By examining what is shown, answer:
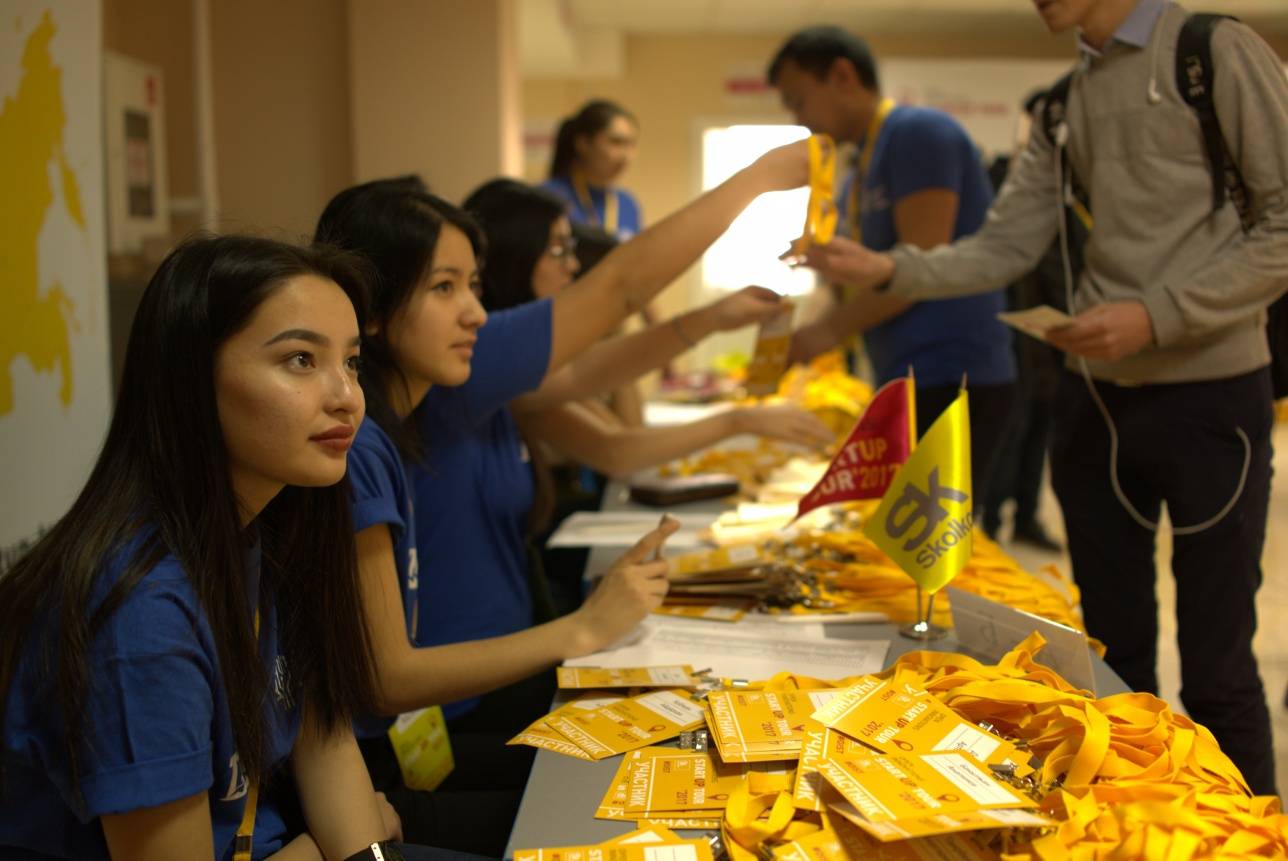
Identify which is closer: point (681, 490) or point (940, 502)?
point (940, 502)

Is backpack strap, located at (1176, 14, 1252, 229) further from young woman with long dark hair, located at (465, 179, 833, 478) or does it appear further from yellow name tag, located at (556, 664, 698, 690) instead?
yellow name tag, located at (556, 664, 698, 690)

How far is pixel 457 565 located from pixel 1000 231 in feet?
4.09

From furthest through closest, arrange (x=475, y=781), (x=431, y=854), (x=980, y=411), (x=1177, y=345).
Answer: (x=980, y=411) → (x=1177, y=345) → (x=475, y=781) → (x=431, y=854)

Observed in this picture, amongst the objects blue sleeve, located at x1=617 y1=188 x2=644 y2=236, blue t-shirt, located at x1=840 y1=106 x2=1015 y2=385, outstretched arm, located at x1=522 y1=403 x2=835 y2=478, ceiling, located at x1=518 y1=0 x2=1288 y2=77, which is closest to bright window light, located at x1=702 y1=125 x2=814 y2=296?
ceiling, located at x1=518 y1=0 x2=1288 y2=77

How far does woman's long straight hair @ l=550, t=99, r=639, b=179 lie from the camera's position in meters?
4.59

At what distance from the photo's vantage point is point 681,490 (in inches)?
96.8

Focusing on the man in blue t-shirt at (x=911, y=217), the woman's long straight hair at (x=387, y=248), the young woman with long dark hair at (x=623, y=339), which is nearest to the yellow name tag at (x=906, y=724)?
the woman's long straight hair at (x=387, y=248)

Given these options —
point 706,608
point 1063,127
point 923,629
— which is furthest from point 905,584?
point 1063,127

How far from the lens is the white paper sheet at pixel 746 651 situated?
1368mm

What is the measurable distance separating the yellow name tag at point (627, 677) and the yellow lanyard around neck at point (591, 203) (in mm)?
3521

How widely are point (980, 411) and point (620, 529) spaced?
3.67 ft

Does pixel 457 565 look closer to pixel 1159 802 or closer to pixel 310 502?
pixel 310 502

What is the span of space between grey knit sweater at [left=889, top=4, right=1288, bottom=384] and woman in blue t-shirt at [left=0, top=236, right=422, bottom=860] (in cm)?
129

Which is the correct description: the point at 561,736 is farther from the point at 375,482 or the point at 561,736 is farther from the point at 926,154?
the point at 926,154
